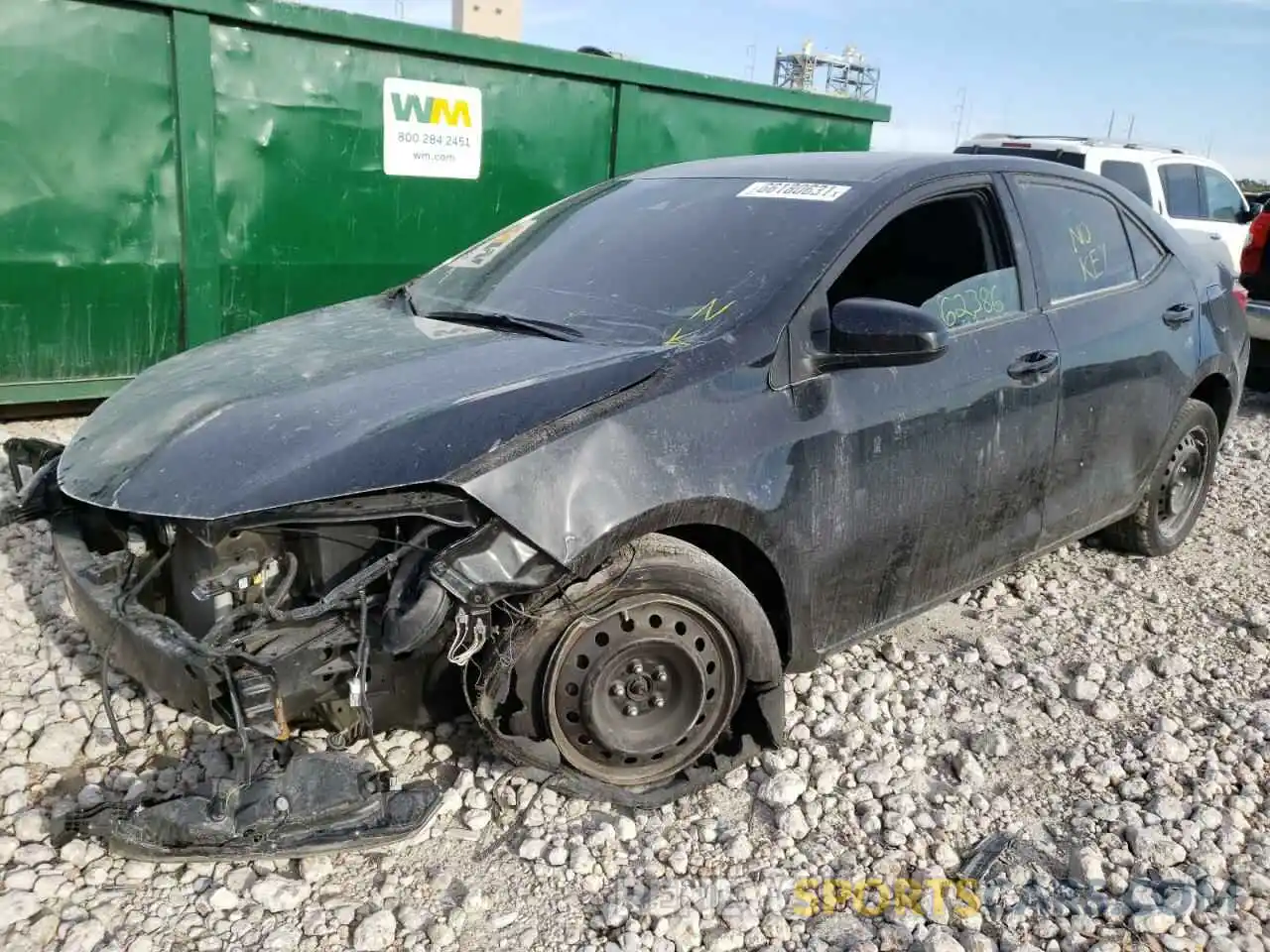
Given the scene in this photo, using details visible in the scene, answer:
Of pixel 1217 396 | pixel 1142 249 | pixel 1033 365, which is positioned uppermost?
pixel 1142 249

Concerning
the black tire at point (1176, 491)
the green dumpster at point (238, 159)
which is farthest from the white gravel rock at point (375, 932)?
the green dumpster at point (238, 159)

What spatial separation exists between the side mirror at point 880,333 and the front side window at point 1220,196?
915 cm

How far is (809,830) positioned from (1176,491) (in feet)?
9.39

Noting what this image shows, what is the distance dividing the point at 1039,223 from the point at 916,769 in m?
1.94

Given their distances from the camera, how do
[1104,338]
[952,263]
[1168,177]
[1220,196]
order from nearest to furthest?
[952,263]
[1104,338]
[1168,177]
[1220,196]

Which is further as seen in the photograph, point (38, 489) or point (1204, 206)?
point (1204, 206)

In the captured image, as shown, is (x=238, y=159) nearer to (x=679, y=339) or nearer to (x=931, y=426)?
(x=679, y=339)

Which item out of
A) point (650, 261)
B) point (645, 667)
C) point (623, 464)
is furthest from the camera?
point (650, 261)

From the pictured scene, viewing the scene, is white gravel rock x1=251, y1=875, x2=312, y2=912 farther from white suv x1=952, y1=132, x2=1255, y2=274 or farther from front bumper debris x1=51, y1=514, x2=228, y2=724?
white suv x1=952, y1=132, x2=1255, y2=274

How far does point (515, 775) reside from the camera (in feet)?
9.35

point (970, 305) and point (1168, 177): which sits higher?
point (1168, 177)

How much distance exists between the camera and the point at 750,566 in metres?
2.90

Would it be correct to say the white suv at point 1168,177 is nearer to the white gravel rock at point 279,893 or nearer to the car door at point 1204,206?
the car door at point 1204,206

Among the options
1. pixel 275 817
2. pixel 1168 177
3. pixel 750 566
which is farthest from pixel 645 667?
pixel 1168 177
